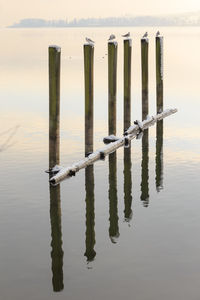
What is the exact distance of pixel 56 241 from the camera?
35.6ft

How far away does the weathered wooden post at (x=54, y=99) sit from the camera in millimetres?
13055

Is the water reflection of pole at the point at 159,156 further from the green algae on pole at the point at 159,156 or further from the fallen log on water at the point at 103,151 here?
the fallen log on water at the point at 103,151

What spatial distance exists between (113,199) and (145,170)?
2604mm

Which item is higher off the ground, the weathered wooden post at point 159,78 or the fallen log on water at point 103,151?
the weathered wooden post at point 159,78

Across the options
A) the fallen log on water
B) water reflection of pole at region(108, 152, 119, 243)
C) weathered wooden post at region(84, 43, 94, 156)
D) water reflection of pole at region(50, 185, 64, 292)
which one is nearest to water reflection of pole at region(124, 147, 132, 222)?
water reflection of pole at region(108, 152, 119, 243)

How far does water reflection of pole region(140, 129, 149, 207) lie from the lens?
44.4ft

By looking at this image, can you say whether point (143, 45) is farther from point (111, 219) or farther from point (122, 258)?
point (122, 258)

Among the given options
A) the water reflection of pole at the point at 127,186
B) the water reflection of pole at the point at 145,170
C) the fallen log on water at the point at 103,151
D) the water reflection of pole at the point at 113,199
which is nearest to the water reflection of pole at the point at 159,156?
the water reflection of pole at the point at 145,170

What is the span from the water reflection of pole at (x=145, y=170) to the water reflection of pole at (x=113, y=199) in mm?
572

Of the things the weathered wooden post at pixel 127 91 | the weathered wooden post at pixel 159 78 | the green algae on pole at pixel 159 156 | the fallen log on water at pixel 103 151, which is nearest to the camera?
the fallen log on water at pixel 103 151

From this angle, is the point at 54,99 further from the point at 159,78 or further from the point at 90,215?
the point at 159,78

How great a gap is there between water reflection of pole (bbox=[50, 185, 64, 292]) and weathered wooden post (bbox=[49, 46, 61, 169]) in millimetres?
712

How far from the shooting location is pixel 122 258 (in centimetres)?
1004

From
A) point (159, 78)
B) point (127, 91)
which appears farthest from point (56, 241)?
point (159, 78)
